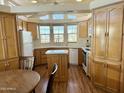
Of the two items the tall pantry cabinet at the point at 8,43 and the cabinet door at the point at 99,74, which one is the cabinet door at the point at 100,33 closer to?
the cabinet door at the point at 99,74

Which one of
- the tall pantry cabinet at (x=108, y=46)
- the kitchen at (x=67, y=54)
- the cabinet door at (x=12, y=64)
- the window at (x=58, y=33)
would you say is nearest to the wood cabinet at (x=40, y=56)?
the window at (x=58, y=33)

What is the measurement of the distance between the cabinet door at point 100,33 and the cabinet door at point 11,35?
2456 millimetres

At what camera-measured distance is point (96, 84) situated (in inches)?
127

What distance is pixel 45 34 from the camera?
6234 millimetres

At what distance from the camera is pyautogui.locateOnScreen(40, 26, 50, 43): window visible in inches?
243

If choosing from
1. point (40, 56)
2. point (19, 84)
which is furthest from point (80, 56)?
point (19, 84)

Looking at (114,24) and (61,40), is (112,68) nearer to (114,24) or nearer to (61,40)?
(114,24)

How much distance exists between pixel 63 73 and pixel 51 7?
2.08 meters

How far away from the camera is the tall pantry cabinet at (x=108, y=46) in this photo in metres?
2.61

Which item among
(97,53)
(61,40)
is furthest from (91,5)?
(61,40)

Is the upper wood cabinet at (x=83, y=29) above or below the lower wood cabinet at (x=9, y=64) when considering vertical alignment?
above

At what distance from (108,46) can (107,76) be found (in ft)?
→ 2.50

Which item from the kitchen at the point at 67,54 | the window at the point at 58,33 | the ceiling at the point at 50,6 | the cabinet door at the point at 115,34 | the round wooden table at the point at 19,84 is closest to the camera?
the round wooden table at the point at 19,84

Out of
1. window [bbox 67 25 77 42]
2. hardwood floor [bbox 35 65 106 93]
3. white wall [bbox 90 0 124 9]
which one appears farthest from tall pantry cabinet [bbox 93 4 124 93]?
window [bbox 67 25 77 42]
